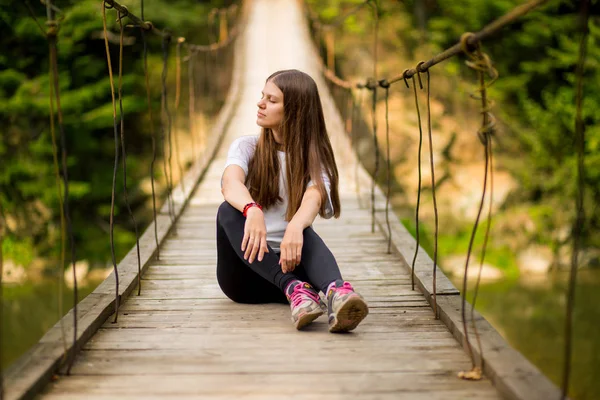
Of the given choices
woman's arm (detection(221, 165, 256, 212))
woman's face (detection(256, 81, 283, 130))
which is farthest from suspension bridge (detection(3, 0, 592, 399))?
woman's face (detection(256, 81, 283, 130))

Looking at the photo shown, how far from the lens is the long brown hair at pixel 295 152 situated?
187 centimetres

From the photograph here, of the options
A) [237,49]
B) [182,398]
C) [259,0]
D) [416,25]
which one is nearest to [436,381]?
[182,398]

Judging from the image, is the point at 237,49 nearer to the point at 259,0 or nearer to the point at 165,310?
the point at 259,0

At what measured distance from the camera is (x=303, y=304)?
1.67m

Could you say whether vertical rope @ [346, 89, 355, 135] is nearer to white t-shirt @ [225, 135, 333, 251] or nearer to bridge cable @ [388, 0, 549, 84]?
white t-shirt @ [225, 135, 333, 251]

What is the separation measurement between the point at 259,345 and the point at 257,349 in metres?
0.03

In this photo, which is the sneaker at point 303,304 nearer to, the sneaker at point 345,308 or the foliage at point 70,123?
the sneaker at point 345,308

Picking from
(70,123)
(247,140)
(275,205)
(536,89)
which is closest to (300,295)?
(275,205)

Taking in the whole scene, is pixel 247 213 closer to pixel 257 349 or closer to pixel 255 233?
pixel 255 233

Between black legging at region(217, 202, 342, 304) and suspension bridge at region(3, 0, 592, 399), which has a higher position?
black legging at region(217, 202, 342, 304)

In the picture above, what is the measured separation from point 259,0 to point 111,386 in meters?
13.7

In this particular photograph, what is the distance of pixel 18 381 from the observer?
1292 millimetres

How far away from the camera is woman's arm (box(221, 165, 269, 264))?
5.60 feet

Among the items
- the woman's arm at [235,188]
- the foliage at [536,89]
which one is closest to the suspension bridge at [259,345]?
the woman's arm at [235,188]
